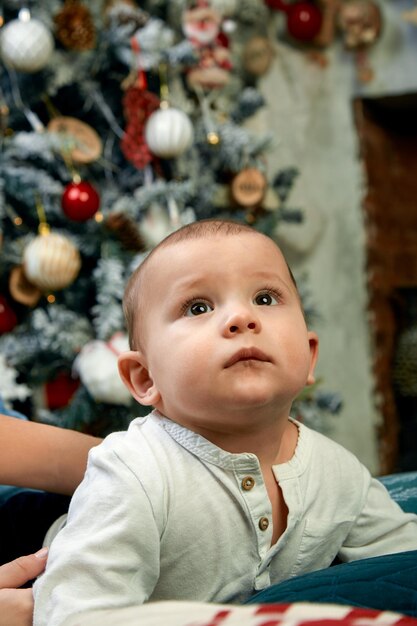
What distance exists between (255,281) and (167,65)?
1.92 meters

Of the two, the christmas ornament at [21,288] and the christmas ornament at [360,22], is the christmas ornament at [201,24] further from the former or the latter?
A: the christmas ornament at [21,288]

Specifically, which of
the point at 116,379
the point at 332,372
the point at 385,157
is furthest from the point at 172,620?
the point at 385,157

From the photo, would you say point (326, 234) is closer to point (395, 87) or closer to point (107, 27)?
point (395, 87)

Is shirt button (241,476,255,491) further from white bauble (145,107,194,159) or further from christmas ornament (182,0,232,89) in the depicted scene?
christmas ornament (182,0,232,89)

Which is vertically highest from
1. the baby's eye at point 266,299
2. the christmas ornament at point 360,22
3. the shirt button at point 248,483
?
the christmas ornament at point 360,22

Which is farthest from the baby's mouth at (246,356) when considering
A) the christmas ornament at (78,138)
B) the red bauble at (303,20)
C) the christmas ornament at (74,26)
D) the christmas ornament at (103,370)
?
the red bauble at (303,20)

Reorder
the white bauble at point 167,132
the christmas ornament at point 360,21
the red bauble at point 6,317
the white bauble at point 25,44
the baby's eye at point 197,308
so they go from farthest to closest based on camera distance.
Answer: the christmas ornament at point 360,21, the white bauble at point 167,132, the red bauble at point 6,317, the white bauble at point 25,44, the baby's eye at point 197,308

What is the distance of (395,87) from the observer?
3164 mm

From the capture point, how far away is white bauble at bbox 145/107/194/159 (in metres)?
2.46

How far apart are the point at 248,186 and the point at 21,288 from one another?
2.82 feet

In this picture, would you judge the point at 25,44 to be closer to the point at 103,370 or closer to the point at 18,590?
the point at 103,370

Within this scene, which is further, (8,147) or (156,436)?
(8,147)

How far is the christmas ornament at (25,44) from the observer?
221 cm

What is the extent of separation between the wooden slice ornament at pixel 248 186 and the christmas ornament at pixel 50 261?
0.72 meters
